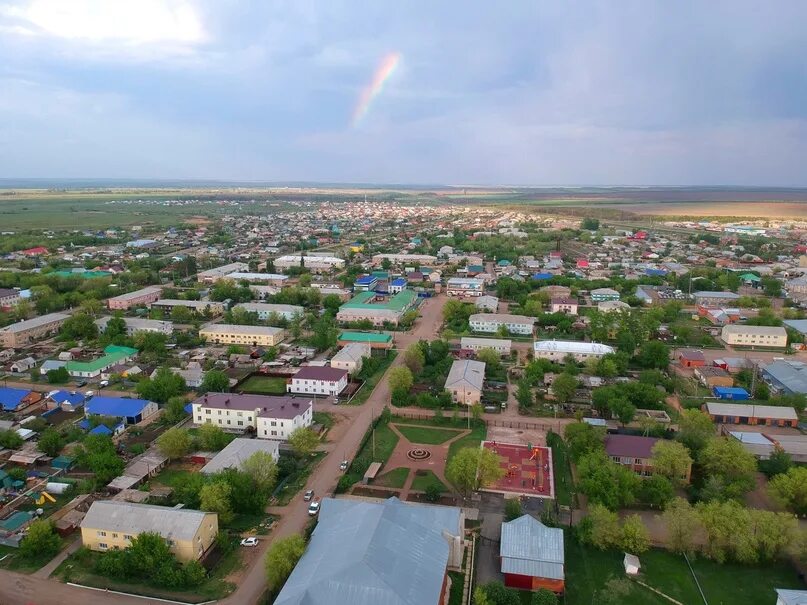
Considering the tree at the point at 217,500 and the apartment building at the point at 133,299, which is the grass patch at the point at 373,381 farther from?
the apartment building at the point at 133,299

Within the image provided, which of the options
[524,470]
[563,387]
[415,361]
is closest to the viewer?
[524,470]

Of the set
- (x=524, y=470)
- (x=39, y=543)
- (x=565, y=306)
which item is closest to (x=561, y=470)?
(x=524, y=470)

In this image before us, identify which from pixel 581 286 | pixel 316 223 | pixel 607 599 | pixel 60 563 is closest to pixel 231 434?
pixel 60 563

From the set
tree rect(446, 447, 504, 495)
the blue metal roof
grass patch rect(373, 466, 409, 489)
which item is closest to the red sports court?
tree rect(446, 447, 504, 495)

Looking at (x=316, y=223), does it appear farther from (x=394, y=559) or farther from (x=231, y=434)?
(x=394, y=559)

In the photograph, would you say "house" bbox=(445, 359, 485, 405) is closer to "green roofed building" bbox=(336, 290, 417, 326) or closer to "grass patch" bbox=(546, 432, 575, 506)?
"grass patch" bbox=(546, 432, 575, 506)

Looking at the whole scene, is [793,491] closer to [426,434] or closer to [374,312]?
[426,434]

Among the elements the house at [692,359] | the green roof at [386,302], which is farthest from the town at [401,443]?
the house at [692,359]
